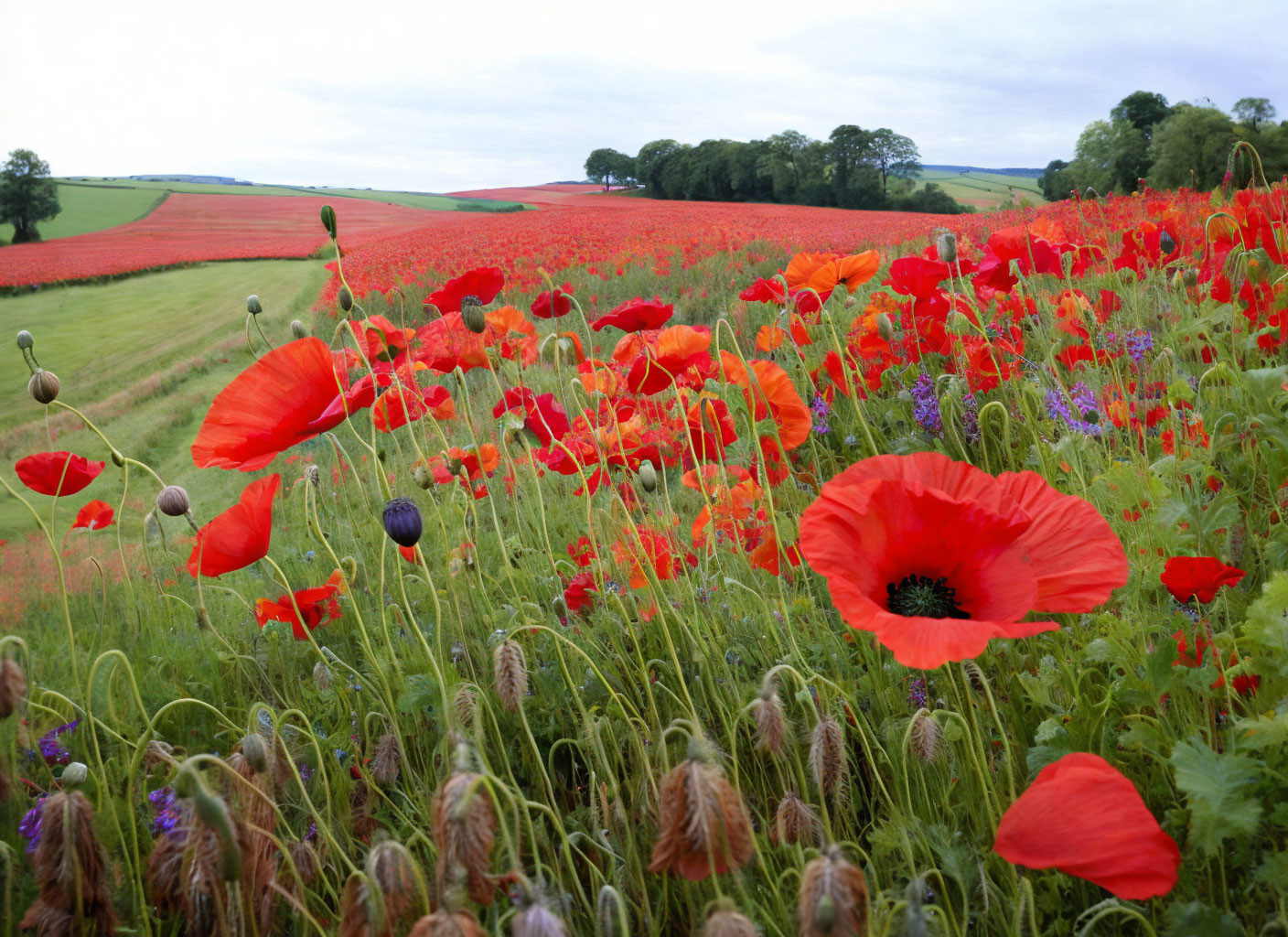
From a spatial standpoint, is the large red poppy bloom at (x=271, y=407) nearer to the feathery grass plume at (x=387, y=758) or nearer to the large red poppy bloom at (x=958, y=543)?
the feathery grass plume at (x=387, y=758)

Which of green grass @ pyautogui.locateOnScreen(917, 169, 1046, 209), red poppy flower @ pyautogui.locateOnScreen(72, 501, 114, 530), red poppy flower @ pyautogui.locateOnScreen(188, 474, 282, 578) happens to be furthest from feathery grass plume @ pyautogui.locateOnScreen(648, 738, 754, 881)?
green grass @ pyautogui.locateOnScreen(917, 169, 1046, 209)

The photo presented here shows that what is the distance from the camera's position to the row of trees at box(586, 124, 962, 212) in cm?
1986

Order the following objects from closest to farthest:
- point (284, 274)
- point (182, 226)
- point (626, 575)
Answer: point (626, 575) → point (284, 274) → point (182, 226)

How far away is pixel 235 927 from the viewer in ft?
3.05

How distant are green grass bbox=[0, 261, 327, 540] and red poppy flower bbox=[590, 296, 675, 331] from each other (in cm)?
196

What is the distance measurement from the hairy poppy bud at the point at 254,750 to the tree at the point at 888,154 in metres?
21.2

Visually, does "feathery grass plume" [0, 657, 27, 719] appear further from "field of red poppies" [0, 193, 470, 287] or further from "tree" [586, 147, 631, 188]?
"tree" [586, 147, 631, 188]

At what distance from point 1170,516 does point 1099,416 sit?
93 centimetres

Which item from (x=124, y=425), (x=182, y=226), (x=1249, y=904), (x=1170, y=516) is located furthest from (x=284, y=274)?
(x=1249, y=904)

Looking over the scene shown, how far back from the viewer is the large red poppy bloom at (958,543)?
2.93 feet

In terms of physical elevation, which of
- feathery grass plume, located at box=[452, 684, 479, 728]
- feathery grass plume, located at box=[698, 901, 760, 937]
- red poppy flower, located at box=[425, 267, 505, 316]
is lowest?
feathery grass plume, located at box=[452, 684, 479, 728]

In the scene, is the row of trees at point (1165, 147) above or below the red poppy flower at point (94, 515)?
above

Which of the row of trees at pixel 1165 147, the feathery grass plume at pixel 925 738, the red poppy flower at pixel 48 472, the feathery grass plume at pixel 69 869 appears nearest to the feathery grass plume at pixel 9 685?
the feathery grass plume at pixel 69 869

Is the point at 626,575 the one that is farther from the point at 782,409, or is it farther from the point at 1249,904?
the point at 1249,904
